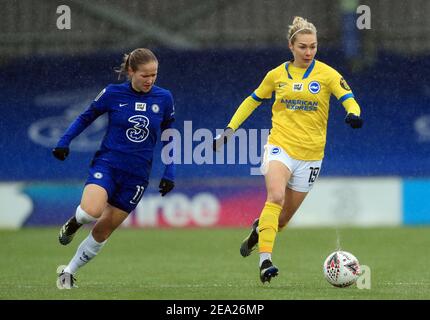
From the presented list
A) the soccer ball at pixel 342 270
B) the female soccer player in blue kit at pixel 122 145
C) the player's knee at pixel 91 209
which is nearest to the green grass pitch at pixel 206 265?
the soccer ball at pixel 342 270

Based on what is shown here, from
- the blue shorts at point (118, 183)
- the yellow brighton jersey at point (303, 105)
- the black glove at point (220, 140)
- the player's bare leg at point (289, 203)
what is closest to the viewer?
the blue shorts at point (118, 183)

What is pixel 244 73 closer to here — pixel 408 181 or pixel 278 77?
pixel 408 181

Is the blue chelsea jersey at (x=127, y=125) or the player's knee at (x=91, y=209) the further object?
the blue chelsea jersey at (x=127, y=125)

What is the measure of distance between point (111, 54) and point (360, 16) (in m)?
4.59

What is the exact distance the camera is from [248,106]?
383 inches

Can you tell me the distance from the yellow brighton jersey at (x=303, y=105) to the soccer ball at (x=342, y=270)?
979 millimetres

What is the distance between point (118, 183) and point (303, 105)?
1.67 meters

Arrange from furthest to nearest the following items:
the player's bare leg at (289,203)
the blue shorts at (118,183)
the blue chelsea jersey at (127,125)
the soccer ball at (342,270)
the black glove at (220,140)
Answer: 1. the player's bare leg at (289,203)
2. the black glove at (220,140)
3. the blue chelsea jersey at (127,125)
4. the blue shorts at (118,183)
5. the soccer ball at (342,270)

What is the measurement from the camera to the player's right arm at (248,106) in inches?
372

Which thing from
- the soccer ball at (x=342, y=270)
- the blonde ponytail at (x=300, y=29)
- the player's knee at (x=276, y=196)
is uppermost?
the blonde ponytail at (x=300, y=29)

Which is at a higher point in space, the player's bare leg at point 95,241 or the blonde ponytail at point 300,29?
the blonde ponytail at point 300,29

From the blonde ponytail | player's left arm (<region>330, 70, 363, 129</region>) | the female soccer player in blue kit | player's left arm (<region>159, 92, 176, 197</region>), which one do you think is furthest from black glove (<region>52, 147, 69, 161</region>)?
player's left arm (<region>330, 70, 363, 129</region>)

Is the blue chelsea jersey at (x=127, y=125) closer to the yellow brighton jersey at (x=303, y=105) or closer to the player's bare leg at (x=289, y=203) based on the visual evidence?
the yellow brighton jersey at (x=303, y=105)

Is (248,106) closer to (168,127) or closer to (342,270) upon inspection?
(168,127)
